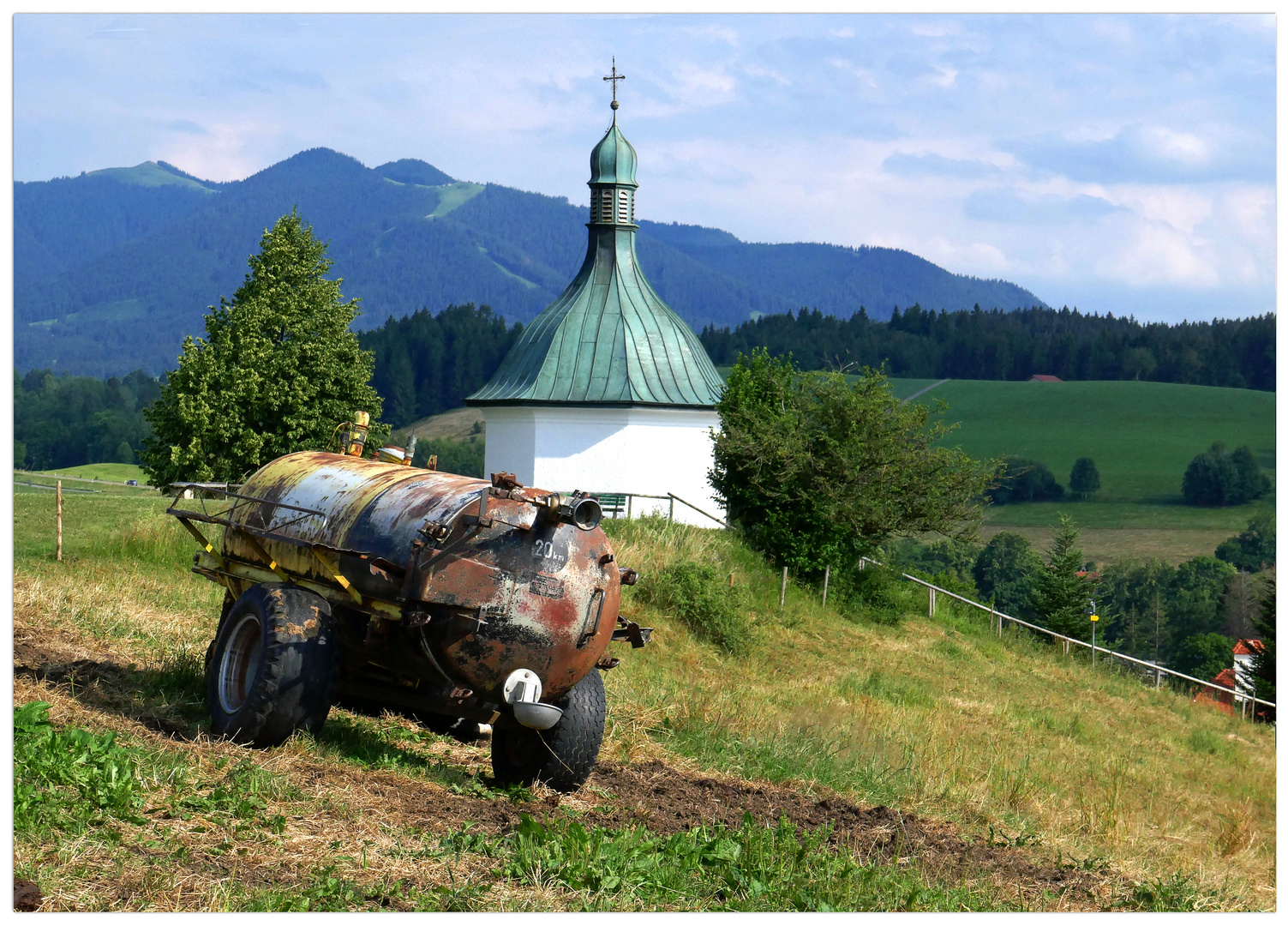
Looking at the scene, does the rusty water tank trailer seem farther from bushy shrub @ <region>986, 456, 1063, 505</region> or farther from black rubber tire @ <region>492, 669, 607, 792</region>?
bushy shrub @ <region>986, 456, 1063, 505</region>

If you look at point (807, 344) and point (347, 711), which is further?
point (807, 344)

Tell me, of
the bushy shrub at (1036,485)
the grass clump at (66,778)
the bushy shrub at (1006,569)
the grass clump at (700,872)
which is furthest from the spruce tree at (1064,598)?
the bushy shrub at (1036,485)

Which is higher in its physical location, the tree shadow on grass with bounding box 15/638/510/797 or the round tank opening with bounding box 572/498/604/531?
the round tank opening with bounding box 572/498/604/531

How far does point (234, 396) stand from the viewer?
115ft

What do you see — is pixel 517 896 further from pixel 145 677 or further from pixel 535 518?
pixel 145 677

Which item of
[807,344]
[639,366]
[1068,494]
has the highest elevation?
[807,344]

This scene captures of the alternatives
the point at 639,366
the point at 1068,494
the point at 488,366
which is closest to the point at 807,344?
the point at 488,366

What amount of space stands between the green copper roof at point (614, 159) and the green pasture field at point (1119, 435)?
6184 centimetres

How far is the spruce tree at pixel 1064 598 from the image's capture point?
45781 mm

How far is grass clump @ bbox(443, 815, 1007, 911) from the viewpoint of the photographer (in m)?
6.63

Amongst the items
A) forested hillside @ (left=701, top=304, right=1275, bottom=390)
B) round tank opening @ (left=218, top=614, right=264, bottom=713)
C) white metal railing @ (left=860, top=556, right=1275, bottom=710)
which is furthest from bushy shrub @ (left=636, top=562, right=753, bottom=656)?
forested hillside @ (left=701, top=304, right=1275, bottom=390)

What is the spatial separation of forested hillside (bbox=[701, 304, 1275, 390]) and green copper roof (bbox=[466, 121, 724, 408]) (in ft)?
311

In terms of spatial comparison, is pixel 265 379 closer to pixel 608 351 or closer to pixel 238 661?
pixel 608 351

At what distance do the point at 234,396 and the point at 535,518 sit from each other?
28833 mm
